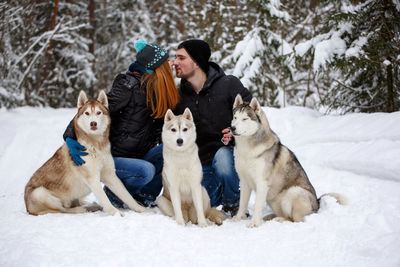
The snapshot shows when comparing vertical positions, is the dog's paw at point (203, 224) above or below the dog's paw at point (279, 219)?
below

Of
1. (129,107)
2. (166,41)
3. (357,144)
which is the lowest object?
(166,41)

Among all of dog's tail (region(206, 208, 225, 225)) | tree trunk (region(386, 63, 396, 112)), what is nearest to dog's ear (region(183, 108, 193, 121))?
dog's tail (region(206, 208, 225, 225))

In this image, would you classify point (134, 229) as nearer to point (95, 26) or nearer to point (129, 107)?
point (129, 107)

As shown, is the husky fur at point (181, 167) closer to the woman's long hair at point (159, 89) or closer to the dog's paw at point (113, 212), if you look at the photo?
the woman's long hair at point (159, 89)

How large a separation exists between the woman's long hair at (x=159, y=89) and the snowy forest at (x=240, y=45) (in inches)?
149

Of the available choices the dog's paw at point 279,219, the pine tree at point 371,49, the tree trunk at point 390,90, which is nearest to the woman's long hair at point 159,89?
the dog's paw at point 279,219

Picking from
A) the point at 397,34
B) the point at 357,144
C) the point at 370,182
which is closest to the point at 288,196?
the point at 370,182

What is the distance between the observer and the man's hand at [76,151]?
4129 millimetres

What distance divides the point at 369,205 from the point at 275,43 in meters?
8.16

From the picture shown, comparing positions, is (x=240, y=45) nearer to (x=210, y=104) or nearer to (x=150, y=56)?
(x=210, y=104)

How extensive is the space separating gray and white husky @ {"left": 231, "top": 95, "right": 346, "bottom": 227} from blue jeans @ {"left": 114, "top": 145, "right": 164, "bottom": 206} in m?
1.07

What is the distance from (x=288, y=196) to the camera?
406 cm

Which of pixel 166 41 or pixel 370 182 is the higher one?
pixel 370 182

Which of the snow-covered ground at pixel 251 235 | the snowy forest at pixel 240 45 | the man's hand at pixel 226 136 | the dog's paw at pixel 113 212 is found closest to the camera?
the snow-covered ground at pixel 251 235
